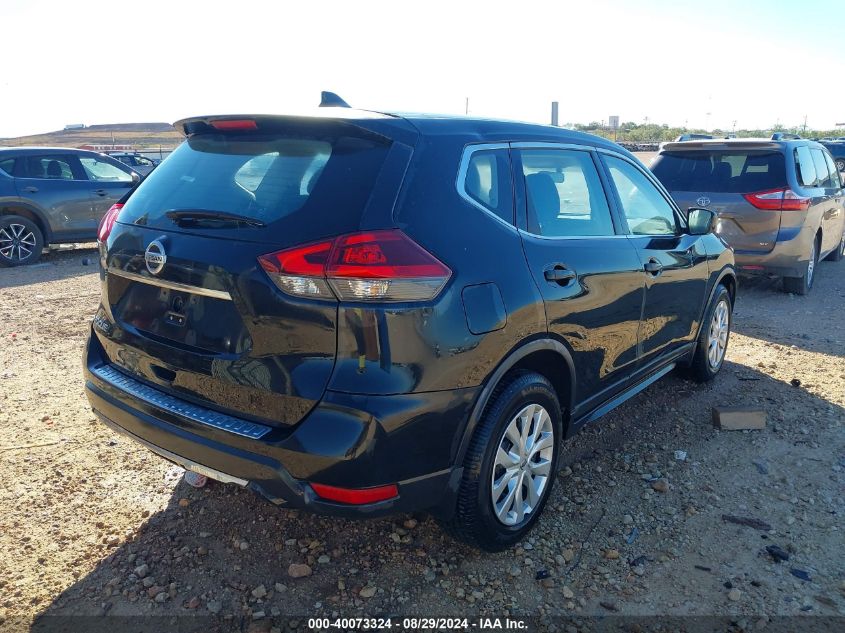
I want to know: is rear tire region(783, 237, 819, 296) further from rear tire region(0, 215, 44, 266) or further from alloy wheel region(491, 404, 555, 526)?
rear tire region(0, 215, 44, 266)

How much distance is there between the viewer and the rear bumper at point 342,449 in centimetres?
237

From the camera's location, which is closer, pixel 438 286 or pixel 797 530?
pixel 438 286

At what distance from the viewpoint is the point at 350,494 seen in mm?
2432

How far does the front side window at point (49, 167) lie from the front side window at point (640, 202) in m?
9.37

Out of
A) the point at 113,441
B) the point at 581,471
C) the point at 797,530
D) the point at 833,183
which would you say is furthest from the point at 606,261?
the point at 833,183

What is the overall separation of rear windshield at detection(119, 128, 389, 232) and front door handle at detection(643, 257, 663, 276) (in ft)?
6.35

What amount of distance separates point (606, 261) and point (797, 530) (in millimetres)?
1590

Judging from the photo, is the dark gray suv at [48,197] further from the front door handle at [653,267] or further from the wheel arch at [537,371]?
the wheel arch at [537,371]

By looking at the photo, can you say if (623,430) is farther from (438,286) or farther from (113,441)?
(113,441)

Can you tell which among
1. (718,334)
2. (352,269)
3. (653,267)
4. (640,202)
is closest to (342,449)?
(352,269)

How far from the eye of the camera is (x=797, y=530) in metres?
3.33

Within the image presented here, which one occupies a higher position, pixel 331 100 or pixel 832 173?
pixel 331 100

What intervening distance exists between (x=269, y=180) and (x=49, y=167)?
375 inches

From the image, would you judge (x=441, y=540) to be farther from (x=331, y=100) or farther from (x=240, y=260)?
(x=331, y=100)
